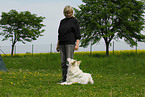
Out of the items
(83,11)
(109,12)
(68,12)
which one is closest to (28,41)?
(83,11)

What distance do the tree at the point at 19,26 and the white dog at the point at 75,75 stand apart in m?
38.7

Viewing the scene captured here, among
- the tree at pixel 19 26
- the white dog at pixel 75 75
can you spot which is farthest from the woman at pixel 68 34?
the tree at pixel 19 26

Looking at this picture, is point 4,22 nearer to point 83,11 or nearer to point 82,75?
point 83,11

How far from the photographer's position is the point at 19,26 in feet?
149

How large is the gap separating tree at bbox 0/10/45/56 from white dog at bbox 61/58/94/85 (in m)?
38.7

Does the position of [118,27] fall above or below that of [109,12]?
below

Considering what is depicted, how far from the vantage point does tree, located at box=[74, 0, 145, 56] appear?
30328 millimetres

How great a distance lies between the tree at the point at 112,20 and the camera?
30328 mm

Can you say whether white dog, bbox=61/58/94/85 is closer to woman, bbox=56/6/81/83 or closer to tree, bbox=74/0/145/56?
woman, bbox=56/6/81/83

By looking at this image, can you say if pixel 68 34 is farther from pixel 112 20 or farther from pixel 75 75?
pixel 112 20

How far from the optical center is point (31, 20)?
4612 cm

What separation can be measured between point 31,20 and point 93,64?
33.9 meters

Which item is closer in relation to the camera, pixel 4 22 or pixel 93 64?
pixel 93 64

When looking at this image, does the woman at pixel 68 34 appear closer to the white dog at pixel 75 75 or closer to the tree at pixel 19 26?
the white dog at pixel 75 75
